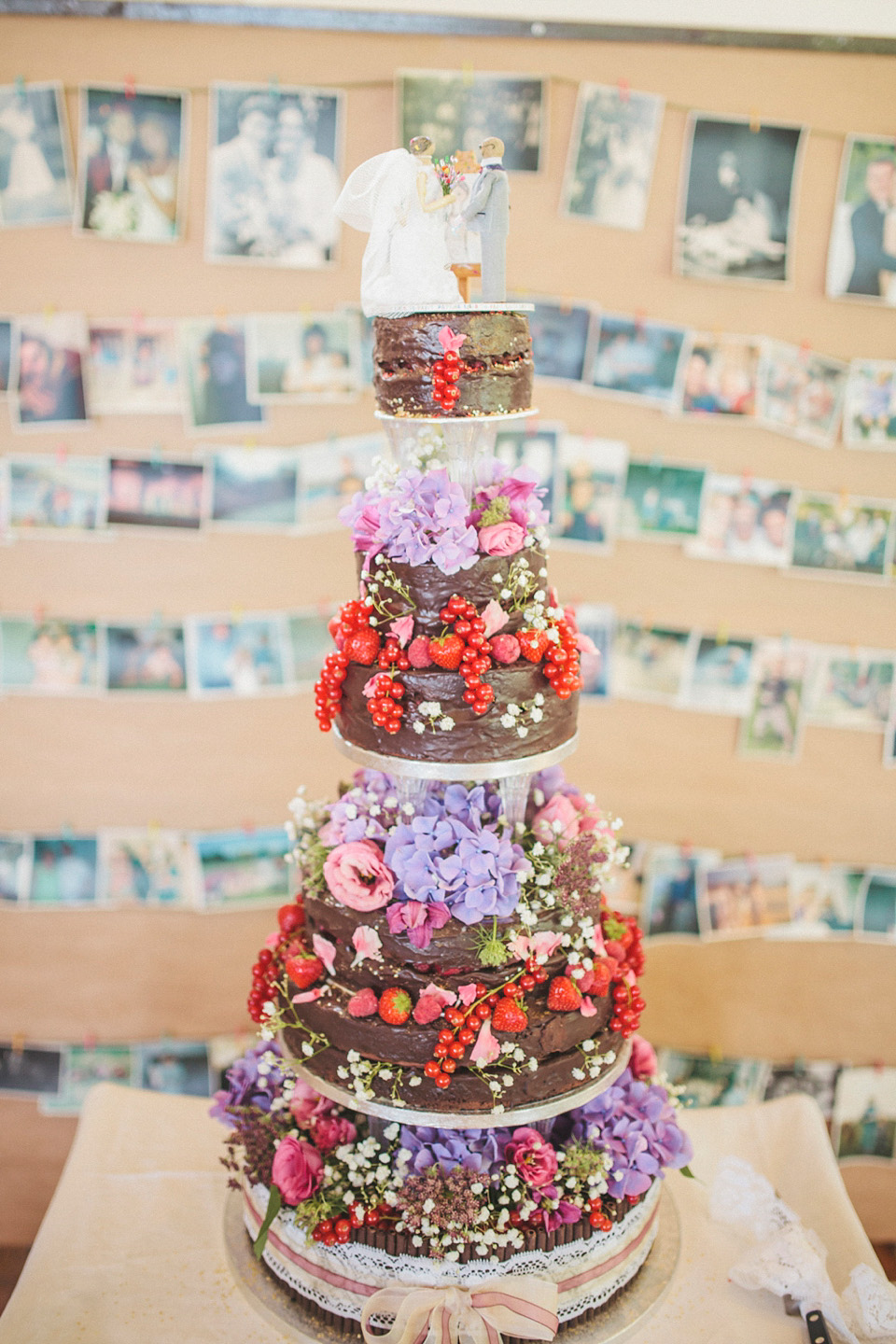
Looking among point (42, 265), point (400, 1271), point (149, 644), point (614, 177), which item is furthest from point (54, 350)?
point (400, 1271)

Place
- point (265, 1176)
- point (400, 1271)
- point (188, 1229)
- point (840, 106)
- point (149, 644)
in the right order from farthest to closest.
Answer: point (149, 644), point (840, 106), point (188, 1229), point (265, 1176), point (400, 1271)

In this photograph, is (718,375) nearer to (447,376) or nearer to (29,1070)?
(447,376)

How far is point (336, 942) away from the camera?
231cm

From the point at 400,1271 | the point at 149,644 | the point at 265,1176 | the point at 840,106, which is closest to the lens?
the point at 400,1271

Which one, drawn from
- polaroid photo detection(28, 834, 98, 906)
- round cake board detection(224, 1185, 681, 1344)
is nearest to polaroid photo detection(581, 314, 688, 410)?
polaroid photo detection(28, 834, 98, 906)

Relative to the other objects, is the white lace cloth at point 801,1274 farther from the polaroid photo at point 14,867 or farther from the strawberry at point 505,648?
the polaroid photo at point 14,867

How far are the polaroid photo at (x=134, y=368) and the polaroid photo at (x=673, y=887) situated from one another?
6.71 ft

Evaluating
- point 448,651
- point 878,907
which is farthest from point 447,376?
point 878,907

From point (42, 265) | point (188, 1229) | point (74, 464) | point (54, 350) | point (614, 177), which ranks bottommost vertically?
point (188, 1229)

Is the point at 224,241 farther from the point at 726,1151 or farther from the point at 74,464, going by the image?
the point at 726,1151

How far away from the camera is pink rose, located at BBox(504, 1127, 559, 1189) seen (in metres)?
2.26

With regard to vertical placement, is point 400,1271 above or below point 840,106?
below

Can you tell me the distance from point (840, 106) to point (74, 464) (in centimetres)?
242

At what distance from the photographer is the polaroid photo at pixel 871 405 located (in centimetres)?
308
